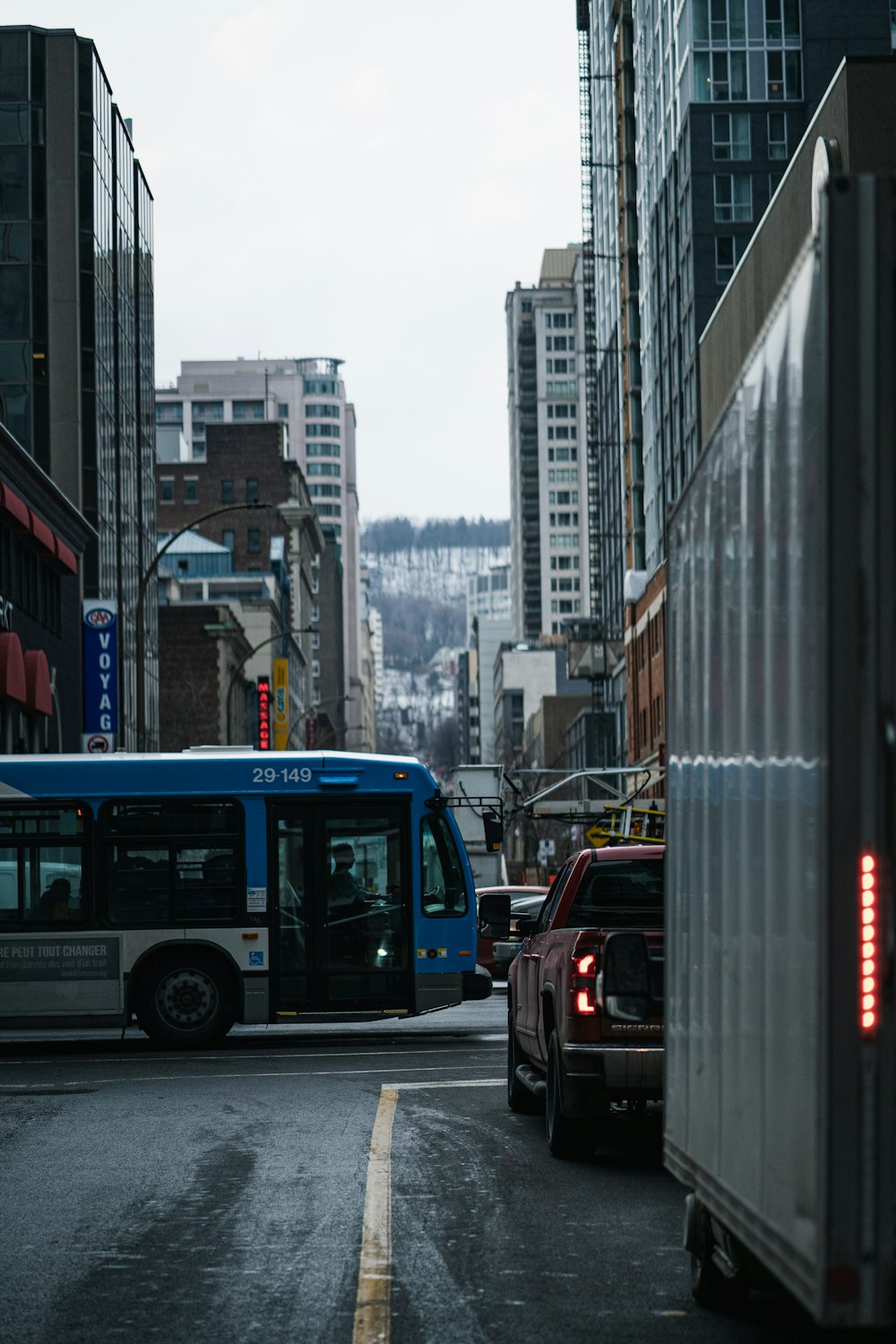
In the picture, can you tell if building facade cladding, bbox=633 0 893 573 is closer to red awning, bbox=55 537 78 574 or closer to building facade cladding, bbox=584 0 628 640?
building facade cladding, bbox=584 0 628 640

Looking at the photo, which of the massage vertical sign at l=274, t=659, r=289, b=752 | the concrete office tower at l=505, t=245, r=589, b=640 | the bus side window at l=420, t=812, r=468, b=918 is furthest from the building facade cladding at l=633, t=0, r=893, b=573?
the concrete office tower at l=505, t=245, r=589, b=640

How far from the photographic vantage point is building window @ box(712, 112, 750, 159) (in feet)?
234

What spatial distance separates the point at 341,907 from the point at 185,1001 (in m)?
1.92

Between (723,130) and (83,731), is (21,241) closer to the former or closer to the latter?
(83,731)

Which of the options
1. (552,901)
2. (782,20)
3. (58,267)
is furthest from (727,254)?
(552,901)

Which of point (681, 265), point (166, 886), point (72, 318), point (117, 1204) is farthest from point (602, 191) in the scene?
point (117, 1204)

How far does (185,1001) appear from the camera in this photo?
64.7 ft

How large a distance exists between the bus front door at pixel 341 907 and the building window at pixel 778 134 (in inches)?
2260

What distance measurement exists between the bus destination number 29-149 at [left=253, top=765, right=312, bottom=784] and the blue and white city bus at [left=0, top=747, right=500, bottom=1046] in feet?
0.06

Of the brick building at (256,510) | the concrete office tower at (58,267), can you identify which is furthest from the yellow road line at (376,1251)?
the brick building at (256,510)

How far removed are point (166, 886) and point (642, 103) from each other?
238 ft

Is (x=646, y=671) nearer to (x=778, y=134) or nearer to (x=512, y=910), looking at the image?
(x=778, y=134)

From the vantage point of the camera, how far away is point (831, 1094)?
4.14m

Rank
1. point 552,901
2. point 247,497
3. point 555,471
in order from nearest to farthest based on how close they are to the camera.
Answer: point 552,901, point 247,497, point 555,471
